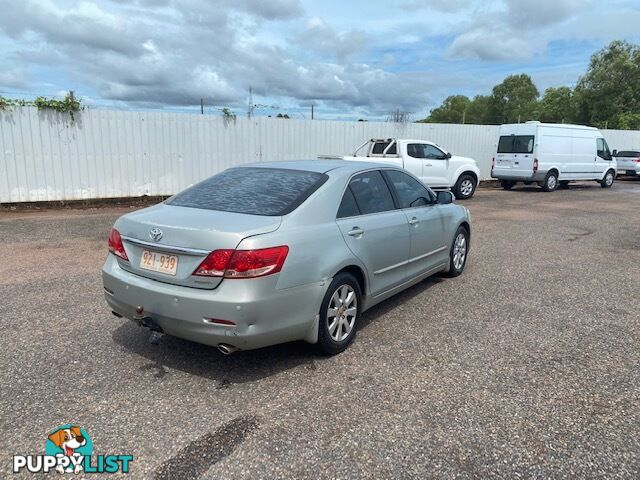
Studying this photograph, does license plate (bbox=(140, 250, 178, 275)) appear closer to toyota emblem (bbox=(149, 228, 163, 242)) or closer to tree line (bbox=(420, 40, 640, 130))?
toyota emblem (bbox=(149, 228, 163, 242))

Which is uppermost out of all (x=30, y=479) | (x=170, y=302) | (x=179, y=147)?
(x=179, y=147)

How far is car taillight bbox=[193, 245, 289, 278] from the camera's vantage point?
3.07m

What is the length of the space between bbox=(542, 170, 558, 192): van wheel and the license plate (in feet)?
54.1

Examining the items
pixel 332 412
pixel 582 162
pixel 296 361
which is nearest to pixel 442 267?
pixel 296 361

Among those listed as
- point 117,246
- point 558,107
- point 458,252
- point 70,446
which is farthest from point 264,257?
point 558,107

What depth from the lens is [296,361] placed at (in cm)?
369

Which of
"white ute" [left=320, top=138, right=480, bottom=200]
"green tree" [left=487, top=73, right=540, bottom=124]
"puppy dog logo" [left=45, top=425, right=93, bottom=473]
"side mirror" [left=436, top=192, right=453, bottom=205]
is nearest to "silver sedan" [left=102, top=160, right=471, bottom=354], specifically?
"puppy dog logo" [left=45, top=425, right=93, bottom=473]

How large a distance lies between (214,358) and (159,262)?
0.91 m

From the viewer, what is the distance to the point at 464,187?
1506 cm

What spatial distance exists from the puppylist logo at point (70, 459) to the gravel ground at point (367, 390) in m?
0.06

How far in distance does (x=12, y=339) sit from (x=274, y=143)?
36.7 feet

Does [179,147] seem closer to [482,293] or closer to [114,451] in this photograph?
[482,293]

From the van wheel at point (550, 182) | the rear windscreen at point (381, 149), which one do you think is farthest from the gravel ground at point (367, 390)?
the van wheel at point (550, 182)

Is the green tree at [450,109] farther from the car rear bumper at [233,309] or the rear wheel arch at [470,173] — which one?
the car rear bumper at [233,309]
